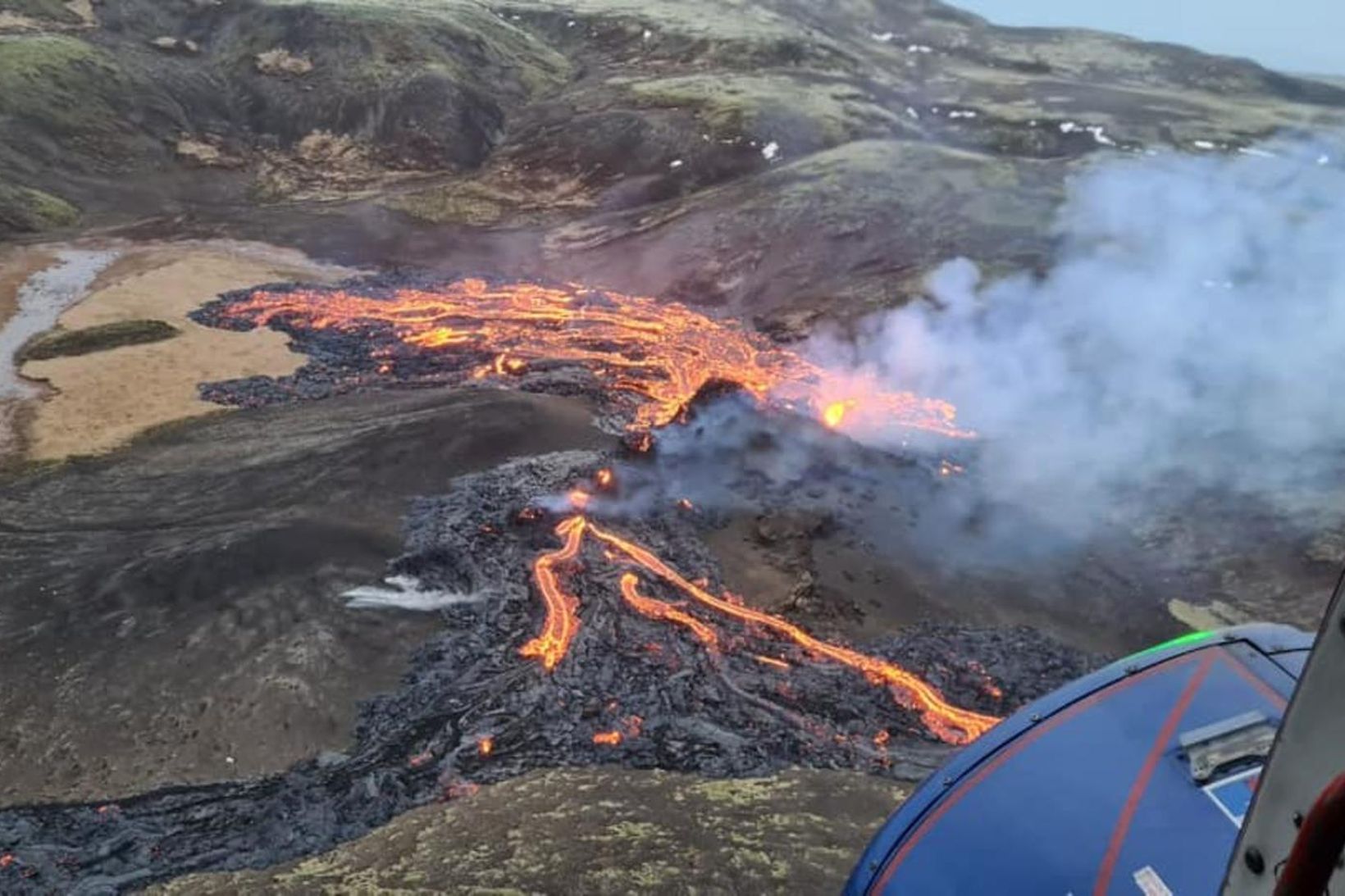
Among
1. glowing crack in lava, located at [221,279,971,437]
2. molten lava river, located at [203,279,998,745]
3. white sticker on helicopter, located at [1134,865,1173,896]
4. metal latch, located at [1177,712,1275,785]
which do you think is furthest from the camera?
glowing crack in lava, located at [221,279,971,437]

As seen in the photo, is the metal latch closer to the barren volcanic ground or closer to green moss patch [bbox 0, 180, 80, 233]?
the barren volcanic ground

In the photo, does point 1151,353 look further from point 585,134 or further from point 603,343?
point 585,134

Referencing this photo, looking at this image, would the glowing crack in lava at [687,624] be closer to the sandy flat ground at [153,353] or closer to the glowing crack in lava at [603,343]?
the glowing crack in lava at [603,343]

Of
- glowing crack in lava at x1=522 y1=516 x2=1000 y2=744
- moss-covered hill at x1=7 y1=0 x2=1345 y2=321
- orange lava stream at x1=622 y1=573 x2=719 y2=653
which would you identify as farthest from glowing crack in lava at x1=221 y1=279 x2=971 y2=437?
orange lava stream at x1=622 y1=573 x2=719 y2=653

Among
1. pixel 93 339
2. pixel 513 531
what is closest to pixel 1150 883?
pixel 513 531

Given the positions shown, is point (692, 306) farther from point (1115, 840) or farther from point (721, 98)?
point (1115, 840)

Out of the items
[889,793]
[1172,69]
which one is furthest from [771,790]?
[1172,69]
